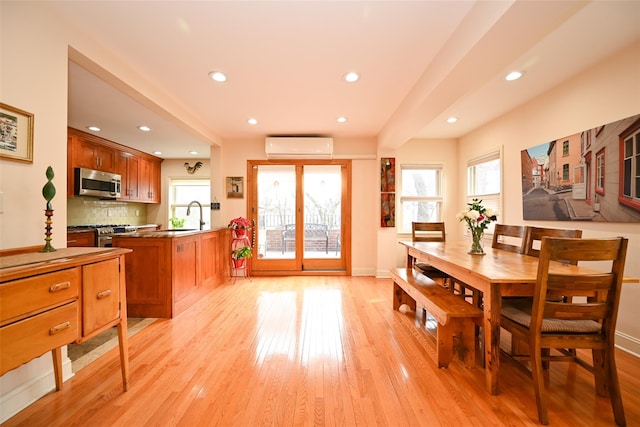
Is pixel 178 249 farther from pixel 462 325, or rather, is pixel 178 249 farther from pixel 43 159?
pixel 462 325

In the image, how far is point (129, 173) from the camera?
17.6 ft

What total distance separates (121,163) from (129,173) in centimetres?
26

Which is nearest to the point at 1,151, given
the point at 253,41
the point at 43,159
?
the point at 43,159

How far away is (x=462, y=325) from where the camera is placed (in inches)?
77.3

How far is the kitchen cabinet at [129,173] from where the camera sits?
16.9 feet

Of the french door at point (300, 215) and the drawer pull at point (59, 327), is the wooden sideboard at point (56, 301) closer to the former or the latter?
the drawer pull at point (59, 327)

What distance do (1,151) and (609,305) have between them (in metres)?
3.41

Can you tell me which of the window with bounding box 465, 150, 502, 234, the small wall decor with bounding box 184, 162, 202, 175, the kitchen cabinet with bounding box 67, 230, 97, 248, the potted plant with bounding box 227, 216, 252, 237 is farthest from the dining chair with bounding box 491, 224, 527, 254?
the small wall decor with bounding box 184, 162, 202, 175

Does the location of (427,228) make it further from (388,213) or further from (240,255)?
(240,255)

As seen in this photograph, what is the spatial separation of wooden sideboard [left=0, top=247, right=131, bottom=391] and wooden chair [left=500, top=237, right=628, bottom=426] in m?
2.45

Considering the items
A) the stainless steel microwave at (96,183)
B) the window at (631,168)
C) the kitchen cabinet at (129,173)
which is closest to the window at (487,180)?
the window at (631,168)

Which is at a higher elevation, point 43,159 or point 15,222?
point 43,159

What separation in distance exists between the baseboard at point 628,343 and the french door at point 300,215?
3.29 metres

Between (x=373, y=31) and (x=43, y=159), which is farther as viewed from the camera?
(x=373, y=31)
